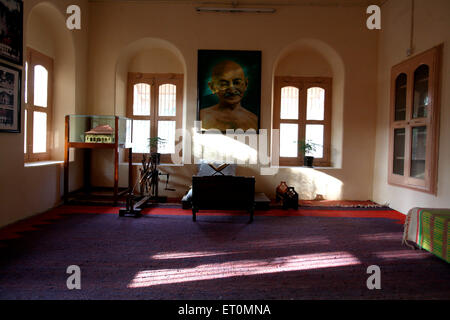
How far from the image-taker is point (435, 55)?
17.3ft

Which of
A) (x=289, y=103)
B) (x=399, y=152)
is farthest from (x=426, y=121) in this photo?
(x=289, y=103)

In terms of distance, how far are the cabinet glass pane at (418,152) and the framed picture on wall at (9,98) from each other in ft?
22.2

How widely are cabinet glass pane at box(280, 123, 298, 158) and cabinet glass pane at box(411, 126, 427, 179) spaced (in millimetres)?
2775

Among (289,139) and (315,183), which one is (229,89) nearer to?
(289,139)

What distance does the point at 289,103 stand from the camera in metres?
8.11

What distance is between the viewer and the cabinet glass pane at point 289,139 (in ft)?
26.6

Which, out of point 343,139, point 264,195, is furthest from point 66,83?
point 343,139

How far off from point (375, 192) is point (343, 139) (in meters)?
1.42

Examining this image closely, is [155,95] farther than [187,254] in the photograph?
Yes

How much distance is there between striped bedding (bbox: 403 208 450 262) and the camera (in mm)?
3729

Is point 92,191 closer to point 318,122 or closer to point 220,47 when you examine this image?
point 220,47

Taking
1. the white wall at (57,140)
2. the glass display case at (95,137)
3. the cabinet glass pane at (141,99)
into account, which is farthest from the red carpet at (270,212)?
the cabinet glass pane at (141,99)

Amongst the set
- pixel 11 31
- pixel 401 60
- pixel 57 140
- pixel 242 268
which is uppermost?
pixel 401 60

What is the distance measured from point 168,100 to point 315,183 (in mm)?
4136
